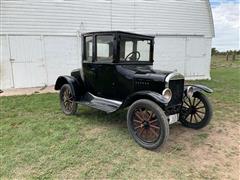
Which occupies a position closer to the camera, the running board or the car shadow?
the car shadow

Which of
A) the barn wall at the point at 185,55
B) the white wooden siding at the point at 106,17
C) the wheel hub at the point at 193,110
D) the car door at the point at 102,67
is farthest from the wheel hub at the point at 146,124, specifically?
the barn wall at the point at 185,55

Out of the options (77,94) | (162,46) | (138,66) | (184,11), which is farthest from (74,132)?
(184,11)

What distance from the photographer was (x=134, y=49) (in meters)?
4.64

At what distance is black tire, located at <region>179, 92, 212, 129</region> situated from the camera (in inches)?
170

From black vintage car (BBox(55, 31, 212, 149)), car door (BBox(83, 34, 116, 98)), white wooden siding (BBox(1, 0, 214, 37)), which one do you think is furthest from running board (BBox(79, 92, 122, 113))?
white wooden siding (BBox(1, 0, 214, 37))

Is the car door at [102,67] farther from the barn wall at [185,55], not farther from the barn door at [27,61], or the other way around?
the barn wall at [185,55]

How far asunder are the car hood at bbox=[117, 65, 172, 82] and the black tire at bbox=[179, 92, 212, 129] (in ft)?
2.51

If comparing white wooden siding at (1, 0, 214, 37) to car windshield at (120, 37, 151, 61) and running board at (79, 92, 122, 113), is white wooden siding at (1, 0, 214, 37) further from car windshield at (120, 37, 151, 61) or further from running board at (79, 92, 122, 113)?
car windshield at (120, 37, 151, 61)

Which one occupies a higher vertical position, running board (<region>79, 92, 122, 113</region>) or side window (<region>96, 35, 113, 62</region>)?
side window (<region>96, 35, 113, 62</region>)

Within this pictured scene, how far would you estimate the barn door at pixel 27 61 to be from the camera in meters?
8.72

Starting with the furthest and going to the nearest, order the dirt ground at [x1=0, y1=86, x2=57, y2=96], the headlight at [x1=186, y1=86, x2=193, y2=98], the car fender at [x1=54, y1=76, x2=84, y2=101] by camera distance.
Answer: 1. the dirt ground at [x1=0, y1=86, x2=57, y2=96]
2. the car fender at [x1=54, y1=76, x2=84, y2=101]
3. the headlight at [x1=186, y1=86, x2=193, y2=98]

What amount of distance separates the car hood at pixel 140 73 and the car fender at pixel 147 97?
0.93 ft

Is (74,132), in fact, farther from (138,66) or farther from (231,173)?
(231,173)

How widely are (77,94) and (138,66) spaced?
57.9 inches
